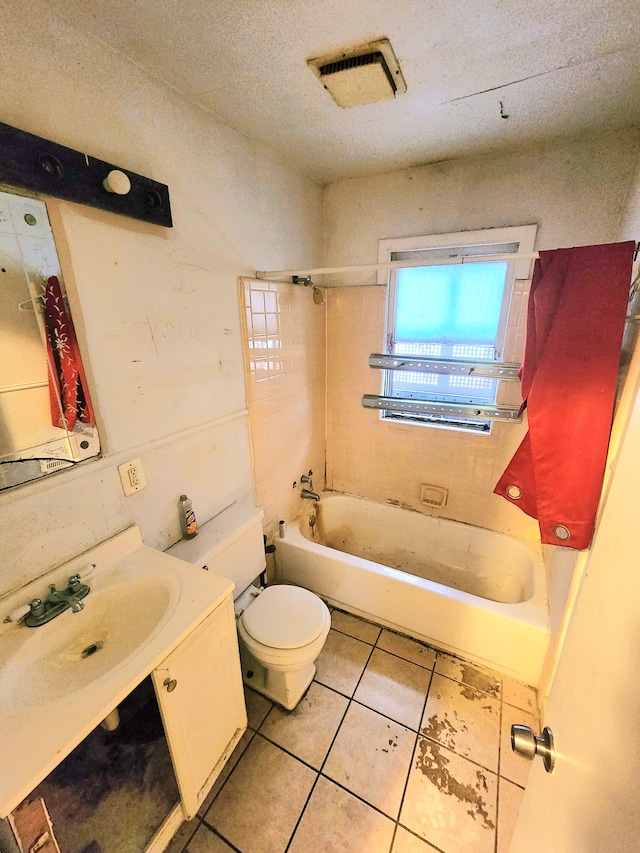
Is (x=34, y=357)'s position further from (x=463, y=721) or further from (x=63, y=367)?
(x=463, y=721)

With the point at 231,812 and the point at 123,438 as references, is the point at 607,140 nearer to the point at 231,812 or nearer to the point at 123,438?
the point at 123,438

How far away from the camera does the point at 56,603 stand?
3.25ft

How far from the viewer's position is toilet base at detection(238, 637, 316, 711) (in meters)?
1.44

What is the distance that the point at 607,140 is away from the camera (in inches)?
59.5

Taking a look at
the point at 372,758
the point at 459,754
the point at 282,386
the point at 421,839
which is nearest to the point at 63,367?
the point at 282,386

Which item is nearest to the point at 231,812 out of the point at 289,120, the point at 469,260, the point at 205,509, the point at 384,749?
the point at 384,749

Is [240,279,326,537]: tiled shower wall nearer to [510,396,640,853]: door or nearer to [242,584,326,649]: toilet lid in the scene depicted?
[242,584,326,649]: toilet lid

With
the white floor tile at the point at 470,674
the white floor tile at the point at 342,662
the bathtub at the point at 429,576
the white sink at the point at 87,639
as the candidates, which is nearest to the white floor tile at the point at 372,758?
the white floor tile at the point at 342,662

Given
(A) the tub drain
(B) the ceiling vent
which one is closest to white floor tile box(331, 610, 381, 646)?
(A) the tub drain

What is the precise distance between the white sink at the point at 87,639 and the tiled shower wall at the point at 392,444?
158 centimetres

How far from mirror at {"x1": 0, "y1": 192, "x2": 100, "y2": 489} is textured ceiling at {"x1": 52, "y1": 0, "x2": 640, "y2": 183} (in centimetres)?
58

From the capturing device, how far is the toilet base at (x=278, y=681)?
56.6 inches

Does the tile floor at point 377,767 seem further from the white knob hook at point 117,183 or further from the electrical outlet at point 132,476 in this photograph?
the white knob hook at point 117,183

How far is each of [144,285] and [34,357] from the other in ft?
1.37
